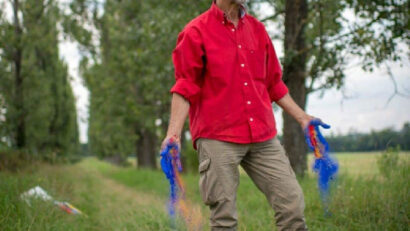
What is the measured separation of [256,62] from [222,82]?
306 millimetres

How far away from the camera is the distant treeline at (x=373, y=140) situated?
4848mm

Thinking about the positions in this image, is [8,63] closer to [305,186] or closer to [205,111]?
[305,186]

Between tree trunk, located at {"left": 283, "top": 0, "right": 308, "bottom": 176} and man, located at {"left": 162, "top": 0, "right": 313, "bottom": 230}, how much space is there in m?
4.02

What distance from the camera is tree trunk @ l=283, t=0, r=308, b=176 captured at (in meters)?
6.95

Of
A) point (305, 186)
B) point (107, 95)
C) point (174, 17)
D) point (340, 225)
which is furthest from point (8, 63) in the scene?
point (340, 225)

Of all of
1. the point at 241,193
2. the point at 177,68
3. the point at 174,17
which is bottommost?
the point at 241,193

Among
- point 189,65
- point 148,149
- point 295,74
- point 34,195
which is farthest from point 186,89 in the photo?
point 148,149

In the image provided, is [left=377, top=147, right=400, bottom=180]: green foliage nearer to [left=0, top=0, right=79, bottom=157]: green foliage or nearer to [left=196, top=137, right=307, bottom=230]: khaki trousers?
[left=196, top=137, right=307, bottom=230]: khaki trousers

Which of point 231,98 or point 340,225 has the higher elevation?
point 231,98

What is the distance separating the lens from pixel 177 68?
2.92 metres

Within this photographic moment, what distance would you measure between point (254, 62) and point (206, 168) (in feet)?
2.58

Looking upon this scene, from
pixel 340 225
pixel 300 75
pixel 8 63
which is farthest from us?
pixel 8 63

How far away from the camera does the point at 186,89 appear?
2828 millimetres

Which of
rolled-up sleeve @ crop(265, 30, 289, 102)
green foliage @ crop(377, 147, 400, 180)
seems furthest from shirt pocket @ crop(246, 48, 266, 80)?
green foliage @ crop(377, 147, 400, 180)
